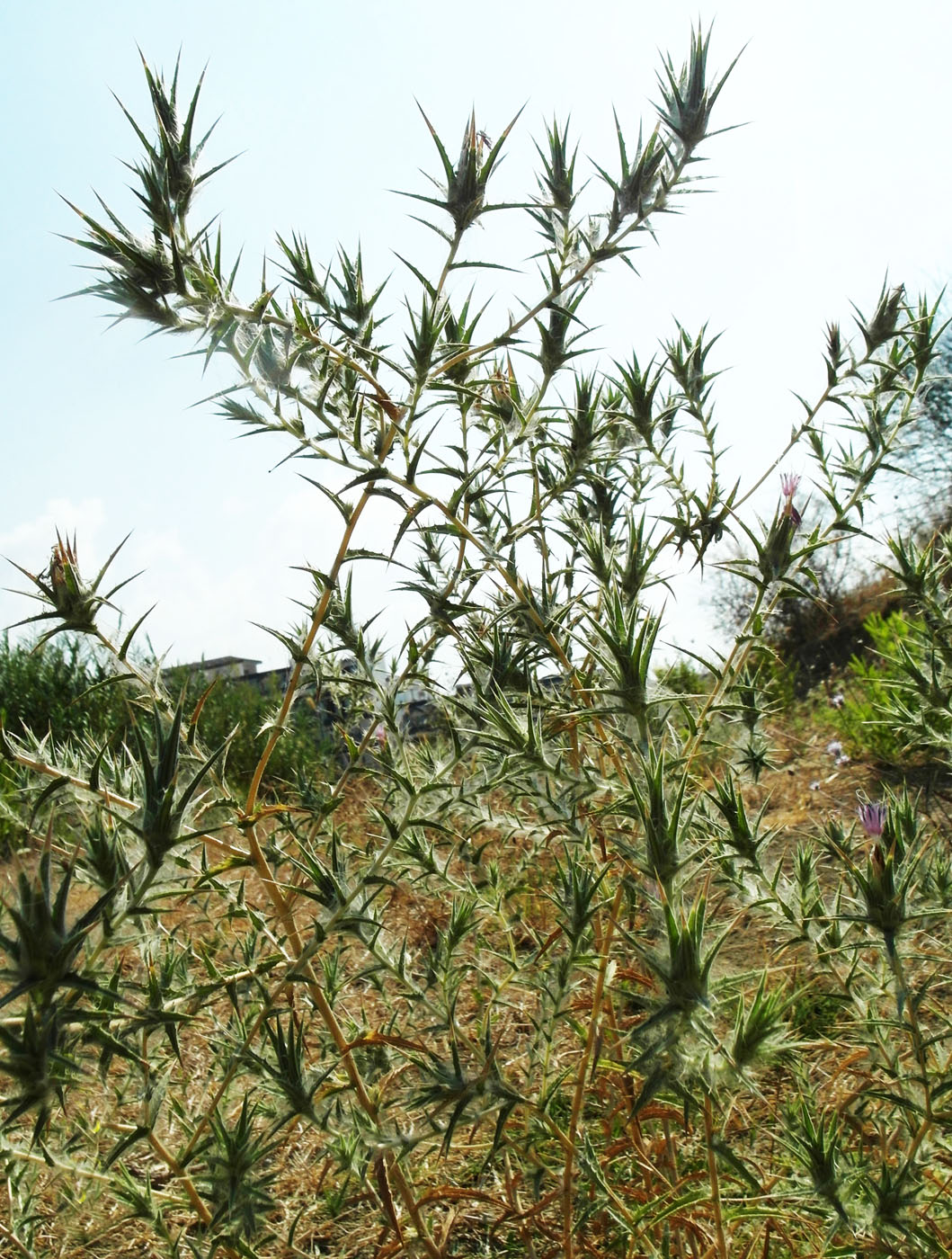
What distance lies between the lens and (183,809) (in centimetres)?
77

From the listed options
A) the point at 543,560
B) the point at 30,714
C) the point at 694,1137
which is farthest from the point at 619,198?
the point at 30,714

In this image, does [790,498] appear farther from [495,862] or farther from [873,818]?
[495,862]

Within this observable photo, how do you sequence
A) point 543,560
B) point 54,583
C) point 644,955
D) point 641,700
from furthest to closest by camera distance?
point 543,560 < point 54,583 < point 641,700 < point 644,955

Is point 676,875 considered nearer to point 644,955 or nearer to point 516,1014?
point 644,955

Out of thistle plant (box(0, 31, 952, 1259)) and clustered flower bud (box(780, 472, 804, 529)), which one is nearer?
thistle plant (box(0, 31, 952, 1259))

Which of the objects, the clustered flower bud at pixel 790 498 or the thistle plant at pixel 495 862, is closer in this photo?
the thistle plant at pixel 495 862

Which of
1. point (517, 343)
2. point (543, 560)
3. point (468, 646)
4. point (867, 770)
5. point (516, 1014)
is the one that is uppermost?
point (517, 343)

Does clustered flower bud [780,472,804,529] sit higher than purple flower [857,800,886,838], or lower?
higher

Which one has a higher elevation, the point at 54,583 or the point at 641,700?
the point at 54,583

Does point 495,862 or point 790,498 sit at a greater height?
point 790,498

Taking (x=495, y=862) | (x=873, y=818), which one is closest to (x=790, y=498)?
(x=873, y=818)

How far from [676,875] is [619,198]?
3.96ft

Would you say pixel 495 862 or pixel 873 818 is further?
pixel 495 862

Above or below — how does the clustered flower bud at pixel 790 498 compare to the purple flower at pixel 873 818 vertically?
above
